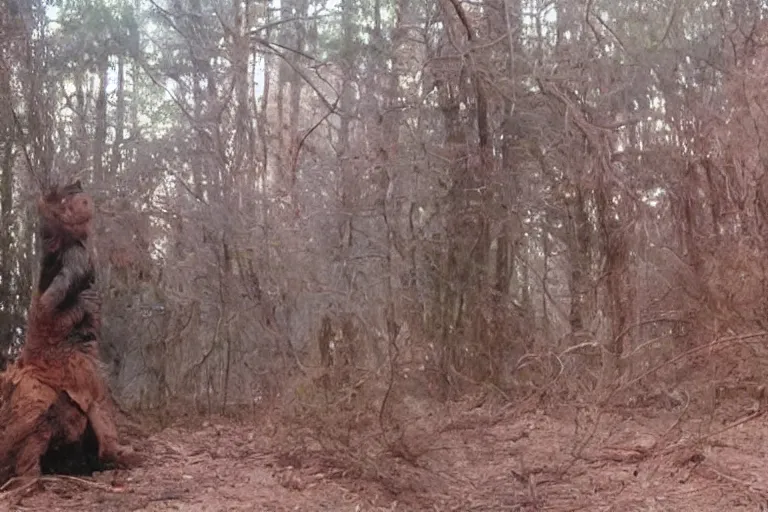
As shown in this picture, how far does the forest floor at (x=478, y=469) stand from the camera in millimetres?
3336

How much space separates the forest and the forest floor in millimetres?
17


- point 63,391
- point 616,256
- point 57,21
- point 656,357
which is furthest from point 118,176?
point 656,357

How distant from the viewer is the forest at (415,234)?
372 cm

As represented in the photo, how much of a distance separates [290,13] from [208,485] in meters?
2.69

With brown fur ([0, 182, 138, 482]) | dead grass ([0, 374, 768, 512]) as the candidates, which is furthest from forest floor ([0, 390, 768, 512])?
brown fur ([0, 182, 138, 482])

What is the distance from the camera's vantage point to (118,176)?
3.89 meters

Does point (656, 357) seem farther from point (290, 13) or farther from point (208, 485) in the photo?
point (290, 13)

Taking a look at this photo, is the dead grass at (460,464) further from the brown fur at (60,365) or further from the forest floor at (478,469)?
the brown fur at (60,365)

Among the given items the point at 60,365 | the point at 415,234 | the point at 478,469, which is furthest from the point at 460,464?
the point at 60,365

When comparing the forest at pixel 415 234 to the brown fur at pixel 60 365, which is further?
the forest at pixel 415 234

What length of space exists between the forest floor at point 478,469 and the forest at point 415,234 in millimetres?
17

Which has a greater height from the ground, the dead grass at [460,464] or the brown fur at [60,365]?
the brown fur at [60,365]

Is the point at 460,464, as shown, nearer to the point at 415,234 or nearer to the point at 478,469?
the point at 478,469

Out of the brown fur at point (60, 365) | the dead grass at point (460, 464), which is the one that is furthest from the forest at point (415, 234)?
the brown fur at point (60, 365)
